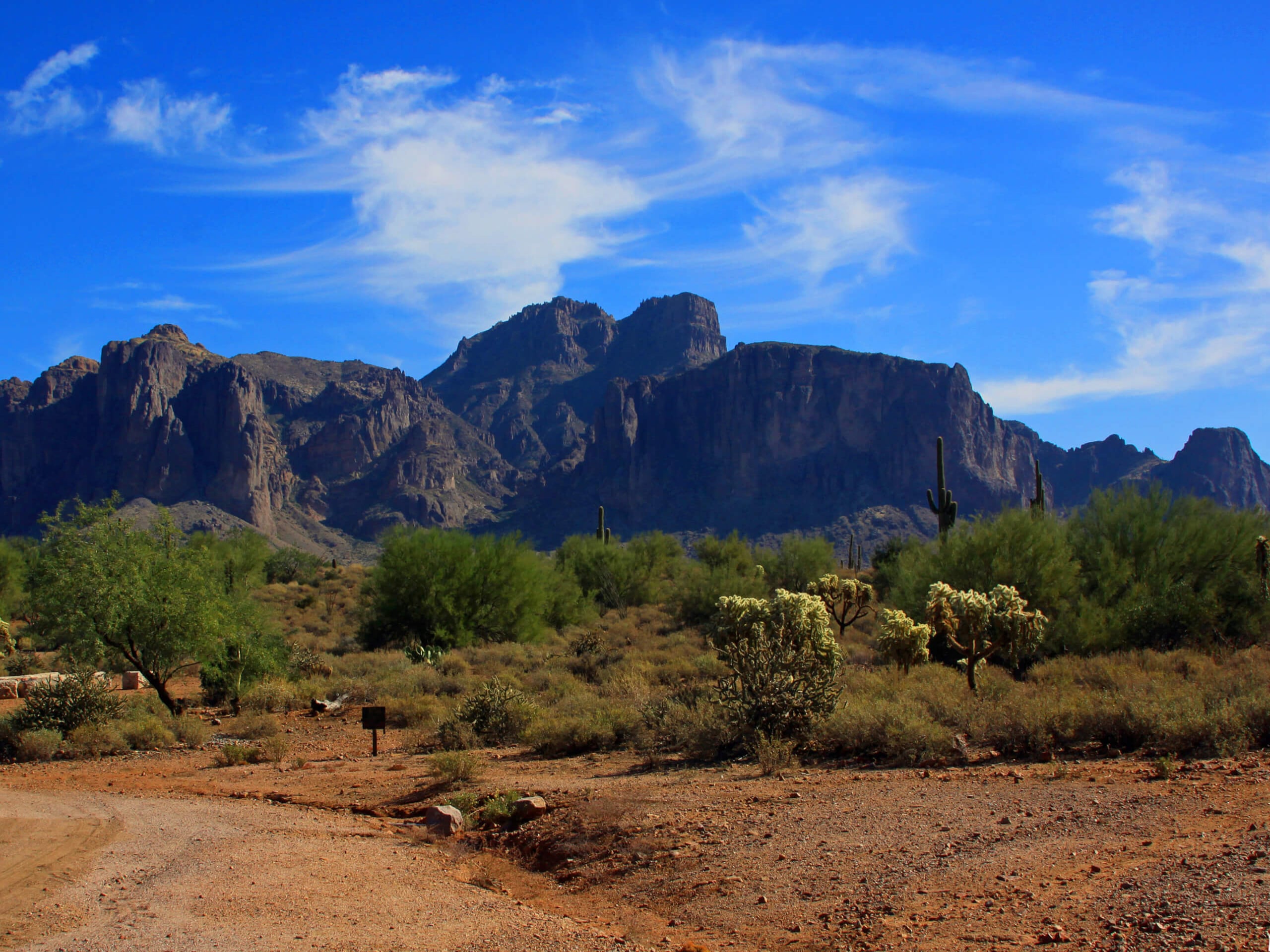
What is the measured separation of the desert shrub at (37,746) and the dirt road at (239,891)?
519 centimetres

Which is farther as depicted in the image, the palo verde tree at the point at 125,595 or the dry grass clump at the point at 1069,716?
the palo verde tree at the point at 125,595

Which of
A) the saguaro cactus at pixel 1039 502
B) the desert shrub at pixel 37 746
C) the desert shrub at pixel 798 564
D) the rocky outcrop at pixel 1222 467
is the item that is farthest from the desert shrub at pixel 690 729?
the rocky outcrop at pixel 1222 467

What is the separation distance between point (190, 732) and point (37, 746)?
7.53ft

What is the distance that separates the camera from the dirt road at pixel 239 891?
6227 millimetres

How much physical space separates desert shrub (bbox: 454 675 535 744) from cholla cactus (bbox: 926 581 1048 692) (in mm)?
6957

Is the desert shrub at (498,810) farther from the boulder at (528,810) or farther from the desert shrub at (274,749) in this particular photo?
the desert shrub at (274,749)

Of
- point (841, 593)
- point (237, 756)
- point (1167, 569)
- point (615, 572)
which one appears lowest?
point (237, 756)

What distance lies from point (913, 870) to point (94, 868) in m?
6.76

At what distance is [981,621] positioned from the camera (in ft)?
46.8

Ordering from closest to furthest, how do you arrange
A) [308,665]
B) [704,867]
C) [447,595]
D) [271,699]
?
[704,867] < [271,699] < [308,665] < [447,595]

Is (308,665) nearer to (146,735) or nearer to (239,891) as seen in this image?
(146,735)

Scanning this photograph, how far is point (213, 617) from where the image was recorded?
18.3 meters

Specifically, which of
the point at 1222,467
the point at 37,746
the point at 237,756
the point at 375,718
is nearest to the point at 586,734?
the point at 375,718

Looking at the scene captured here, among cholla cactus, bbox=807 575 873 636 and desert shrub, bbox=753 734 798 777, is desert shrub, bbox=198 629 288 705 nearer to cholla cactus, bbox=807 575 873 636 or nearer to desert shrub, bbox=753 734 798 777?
desert shrub, bbox=753 734 798 777
